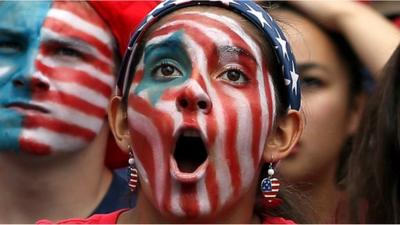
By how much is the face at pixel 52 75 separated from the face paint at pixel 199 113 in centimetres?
65

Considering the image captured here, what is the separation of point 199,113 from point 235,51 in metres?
0.18

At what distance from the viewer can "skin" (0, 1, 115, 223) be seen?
2709 mm

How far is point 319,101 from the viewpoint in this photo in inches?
118

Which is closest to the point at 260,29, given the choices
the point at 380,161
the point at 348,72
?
the point at 380,161

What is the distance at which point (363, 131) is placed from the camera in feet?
8.35

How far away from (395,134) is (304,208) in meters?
0.26

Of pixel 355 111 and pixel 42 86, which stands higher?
pixel 42 86

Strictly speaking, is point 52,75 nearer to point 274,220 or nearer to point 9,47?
point 9,47

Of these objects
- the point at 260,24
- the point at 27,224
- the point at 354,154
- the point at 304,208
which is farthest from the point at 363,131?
the point at 27,224

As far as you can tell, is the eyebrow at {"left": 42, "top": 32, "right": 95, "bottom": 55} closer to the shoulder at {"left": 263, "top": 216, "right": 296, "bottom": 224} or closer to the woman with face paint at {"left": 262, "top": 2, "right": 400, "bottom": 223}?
the woman with face paint at {"left": 262, "top": 2, "right": 400, "bottom": 223}

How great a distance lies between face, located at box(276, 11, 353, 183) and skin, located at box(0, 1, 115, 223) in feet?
1.69

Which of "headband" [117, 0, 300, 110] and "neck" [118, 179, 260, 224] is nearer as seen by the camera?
"neck" [118, 179, 260, 224]

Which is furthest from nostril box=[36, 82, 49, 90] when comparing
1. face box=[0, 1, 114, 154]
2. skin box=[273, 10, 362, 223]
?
skin box=[273, 10, 362, 223]

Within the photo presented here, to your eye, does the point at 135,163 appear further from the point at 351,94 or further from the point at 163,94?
the point at 351,94
